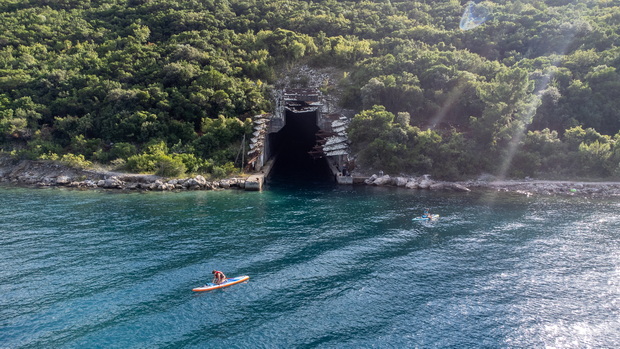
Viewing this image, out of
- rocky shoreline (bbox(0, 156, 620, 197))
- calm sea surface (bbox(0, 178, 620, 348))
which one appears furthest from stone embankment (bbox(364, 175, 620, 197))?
calm sea surface (bbox(0, 178, 620, 348))

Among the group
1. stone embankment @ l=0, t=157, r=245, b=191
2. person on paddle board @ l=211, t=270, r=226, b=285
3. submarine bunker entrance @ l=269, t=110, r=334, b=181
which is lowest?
person on paddle board @ l=211, t=270, r=226, b=285

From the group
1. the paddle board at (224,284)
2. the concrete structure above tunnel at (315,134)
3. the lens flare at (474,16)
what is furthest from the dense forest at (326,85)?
the paddle board at (224,284)

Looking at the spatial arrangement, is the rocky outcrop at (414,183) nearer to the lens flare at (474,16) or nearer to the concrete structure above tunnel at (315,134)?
the concrete structure above tunnel at (315,134)

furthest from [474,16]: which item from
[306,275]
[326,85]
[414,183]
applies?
[306,275]

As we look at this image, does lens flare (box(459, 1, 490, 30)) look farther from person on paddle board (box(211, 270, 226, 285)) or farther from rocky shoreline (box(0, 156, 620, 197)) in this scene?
person on paddle board (box(211, 270, 226, 285))

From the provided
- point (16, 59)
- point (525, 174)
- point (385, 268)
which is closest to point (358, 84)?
point (525, 174)

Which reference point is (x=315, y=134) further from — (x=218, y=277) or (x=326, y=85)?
(x=218, y=277)

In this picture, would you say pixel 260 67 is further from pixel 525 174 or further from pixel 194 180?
pixel 525 174
